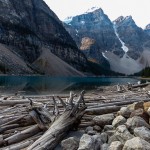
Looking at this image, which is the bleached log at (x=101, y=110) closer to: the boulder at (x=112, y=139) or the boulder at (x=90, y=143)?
the boulder at (x=112, y=139)

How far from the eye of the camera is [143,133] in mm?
9750

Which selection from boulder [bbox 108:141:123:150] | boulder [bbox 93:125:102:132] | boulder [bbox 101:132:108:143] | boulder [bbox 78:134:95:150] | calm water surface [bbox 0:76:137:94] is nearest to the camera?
boulder [bbox 108:141:123:150]

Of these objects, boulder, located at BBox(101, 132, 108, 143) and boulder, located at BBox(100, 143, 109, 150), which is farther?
boulder, located at BBox(101, 132, 108, 143)

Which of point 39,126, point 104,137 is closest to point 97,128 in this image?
point 104,137

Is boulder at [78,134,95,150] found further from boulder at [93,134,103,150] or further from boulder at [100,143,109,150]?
boulder at [100,143,109,150]

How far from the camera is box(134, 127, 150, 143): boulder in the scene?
376 inches

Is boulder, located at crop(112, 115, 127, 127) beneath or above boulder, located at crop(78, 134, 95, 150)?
above

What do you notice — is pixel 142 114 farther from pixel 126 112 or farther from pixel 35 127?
pixel 35 127

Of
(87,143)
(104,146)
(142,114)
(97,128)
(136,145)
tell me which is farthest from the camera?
(97,128)

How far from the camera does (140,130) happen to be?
9.94m

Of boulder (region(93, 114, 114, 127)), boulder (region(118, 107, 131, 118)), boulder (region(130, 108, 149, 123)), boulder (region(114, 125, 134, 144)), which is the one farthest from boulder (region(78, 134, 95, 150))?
boulder (region(118, 107, 131, 118))

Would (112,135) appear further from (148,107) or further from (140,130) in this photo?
(148,107)

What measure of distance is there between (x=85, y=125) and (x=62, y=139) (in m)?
2.20

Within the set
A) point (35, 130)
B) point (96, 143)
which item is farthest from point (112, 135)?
point (35, 130)
